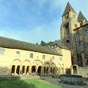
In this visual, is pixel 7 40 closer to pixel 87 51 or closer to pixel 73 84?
pixel 73 84

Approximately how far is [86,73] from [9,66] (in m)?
22.9

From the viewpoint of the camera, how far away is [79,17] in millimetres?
65688

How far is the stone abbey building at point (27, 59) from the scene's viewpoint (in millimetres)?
33406

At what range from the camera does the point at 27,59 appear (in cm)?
3775

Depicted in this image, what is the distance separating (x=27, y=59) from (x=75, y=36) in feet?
85.4

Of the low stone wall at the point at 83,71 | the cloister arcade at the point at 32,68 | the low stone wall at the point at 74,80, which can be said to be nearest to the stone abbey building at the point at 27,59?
the cloister arcade at the point at 32,68

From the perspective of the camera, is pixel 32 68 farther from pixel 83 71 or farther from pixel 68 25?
pixel 68 25

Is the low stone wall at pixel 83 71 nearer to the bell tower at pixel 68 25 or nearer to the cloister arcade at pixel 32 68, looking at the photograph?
the cloister arcade at pixel 32 68

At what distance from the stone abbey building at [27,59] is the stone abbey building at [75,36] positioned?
5511mm

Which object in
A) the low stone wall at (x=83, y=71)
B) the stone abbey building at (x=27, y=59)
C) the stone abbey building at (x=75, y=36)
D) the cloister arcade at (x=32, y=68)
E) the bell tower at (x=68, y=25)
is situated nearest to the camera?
the stone abbey building at (x=27, y=59)

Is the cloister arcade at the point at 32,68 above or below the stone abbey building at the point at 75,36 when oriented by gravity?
below

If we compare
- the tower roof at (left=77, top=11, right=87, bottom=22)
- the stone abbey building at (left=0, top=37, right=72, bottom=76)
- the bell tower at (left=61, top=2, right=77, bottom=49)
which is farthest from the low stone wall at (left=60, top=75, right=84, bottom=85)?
the tower roof at (left=77, top=11, right=87, bottom=22)

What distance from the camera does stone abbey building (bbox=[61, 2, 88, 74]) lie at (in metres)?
51.5

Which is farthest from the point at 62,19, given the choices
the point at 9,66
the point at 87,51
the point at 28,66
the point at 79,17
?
the point at 9,66
